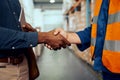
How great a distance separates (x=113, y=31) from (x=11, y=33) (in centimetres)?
76

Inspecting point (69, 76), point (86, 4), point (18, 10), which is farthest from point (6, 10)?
point (86, 4)

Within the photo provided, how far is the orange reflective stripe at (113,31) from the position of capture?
1.47 m

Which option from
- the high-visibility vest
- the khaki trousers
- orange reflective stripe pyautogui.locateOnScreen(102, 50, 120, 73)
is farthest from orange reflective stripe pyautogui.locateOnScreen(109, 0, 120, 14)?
the khaki trousers

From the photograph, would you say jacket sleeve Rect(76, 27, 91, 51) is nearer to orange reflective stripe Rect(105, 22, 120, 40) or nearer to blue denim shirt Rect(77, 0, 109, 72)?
blue denim shirt Rect(77, 0, 109, 72)

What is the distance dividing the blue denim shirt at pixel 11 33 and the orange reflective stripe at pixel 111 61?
0.56 metres

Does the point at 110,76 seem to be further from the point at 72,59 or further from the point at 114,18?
the point at 72,59

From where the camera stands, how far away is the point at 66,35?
228 cm

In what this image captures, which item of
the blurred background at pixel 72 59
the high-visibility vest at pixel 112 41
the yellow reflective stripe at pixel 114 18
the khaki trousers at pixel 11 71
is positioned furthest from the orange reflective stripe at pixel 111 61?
the blurred background at pixel 72 59

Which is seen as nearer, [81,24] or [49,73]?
[49,73]

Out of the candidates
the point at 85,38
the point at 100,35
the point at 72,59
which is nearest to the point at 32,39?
the point at 100,35

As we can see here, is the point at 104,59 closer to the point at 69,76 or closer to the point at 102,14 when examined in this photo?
the point at 102,14

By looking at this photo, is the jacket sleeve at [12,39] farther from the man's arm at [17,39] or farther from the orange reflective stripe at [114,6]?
the orange reflective stripe at [114,6]

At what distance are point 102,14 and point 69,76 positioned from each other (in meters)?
3.61

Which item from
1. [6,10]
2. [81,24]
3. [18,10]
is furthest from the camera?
[81,24]
